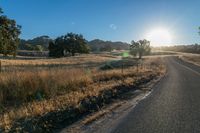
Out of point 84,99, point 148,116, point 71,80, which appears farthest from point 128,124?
point 71,80

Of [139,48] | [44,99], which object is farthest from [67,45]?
[44,99]

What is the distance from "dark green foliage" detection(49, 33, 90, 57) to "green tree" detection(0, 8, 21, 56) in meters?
75.1

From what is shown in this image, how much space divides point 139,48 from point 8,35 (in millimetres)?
90746

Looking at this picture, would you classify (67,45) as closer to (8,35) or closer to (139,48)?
(139,48)

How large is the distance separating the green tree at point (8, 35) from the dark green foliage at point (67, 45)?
75.1 metres

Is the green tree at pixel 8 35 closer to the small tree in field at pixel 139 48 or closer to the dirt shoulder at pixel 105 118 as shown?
the dirt shoulder at pixel 105 118

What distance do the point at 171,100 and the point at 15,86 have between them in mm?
6121

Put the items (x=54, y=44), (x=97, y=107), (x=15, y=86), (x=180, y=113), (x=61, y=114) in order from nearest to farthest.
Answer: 1. (x=61, y=114)
2. (x=180, y=113)
3. (x=97, y=107)
4. (x=15, y=86)
5. (x=54, y=44)

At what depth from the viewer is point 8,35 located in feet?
80.8

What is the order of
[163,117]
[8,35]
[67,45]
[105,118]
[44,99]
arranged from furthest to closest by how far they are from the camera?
[67,45], [8,35], [44,99], [163,117], [105,118]

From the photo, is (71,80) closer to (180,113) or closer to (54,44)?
(180,113)

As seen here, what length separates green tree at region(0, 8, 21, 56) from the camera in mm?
A: 23688

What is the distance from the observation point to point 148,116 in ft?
31.9

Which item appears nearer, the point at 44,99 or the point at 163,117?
the point at 163,117
